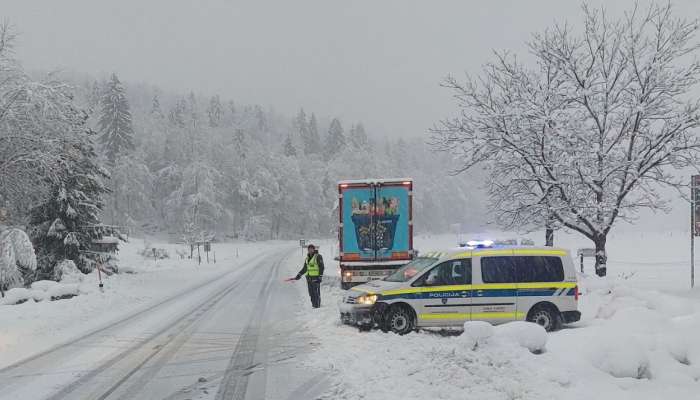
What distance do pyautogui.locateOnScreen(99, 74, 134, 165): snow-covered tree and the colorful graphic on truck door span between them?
2720 inches

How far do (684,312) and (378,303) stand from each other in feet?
17.7

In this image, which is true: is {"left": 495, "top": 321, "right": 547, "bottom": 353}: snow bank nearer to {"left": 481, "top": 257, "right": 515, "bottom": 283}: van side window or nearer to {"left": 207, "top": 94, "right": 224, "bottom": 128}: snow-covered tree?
{"left": 481, "top": 257, "right": 515, "bottom": 283}: van side window

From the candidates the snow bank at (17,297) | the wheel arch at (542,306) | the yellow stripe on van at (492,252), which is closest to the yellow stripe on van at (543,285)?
the wheel arch at (542,306)

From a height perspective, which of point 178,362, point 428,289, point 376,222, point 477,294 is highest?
point 376,222

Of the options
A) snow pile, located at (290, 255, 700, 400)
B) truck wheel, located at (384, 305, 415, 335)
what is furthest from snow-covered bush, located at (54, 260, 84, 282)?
snow pile, located at (290, 255, 700, 400)

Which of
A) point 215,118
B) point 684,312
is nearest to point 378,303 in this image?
point 684,312

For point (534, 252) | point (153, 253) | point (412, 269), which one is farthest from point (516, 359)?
point (153, 253)

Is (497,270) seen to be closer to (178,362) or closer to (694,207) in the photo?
(178,362)

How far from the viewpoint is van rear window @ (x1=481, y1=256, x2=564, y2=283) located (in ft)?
36.5

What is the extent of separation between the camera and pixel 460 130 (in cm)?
1762

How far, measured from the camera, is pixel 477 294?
1104 centimetres

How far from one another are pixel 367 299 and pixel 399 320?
2.47 feet

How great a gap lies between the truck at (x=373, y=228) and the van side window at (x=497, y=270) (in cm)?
560

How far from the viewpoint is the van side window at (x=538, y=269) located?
11.2 meters
